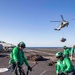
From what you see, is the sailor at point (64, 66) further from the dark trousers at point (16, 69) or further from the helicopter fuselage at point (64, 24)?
the helicopter fuselage at point (64, 24)

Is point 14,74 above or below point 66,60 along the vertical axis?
below

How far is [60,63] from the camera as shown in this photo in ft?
→ 26.7

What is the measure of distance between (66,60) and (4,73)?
3.93 meters

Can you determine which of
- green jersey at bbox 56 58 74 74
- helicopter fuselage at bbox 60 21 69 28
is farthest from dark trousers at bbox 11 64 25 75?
helicopter fuselage at bbox 60 21 69 28

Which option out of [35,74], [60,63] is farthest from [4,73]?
[35,74]

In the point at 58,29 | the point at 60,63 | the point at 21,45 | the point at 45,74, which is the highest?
the point at 58,29

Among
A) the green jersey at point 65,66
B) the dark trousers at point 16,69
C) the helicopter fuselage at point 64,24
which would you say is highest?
the helicopter fuselage at point 64,24

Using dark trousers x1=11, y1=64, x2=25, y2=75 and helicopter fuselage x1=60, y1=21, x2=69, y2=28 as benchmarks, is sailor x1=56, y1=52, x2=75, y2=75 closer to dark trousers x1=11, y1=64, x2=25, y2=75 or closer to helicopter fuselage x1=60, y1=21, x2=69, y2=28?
dark trousers x1=11, y1=64, x2=25, y2=75

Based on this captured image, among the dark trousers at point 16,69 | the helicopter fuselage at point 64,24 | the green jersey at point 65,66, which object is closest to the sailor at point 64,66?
the green jersey at point 65,66

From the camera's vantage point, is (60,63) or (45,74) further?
(45,74)

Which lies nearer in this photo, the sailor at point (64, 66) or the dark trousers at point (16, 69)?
the sailor at point (64, 66)

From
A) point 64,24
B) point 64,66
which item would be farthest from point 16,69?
point 64,24

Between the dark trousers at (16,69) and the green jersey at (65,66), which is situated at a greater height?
the green jersey at (65,66)

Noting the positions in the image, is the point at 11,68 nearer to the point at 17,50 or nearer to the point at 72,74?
the point at 17,50
